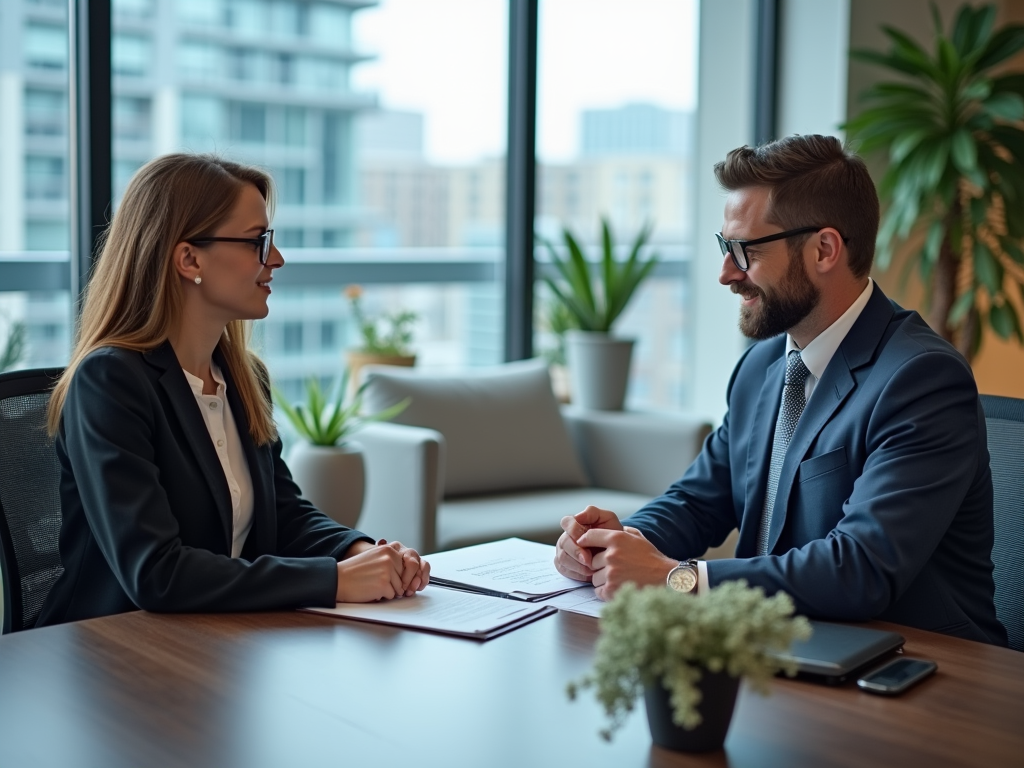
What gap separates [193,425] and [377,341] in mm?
2335

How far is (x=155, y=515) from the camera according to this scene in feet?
5.38

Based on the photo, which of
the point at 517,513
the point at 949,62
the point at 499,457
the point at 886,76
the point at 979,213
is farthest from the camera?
the point at 886,76

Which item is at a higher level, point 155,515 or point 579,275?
point 579,275

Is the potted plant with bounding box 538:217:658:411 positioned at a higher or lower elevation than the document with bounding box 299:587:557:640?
higher

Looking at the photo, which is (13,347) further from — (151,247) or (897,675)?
(897,675)

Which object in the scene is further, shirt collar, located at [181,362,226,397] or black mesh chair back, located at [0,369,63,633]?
shirt collar, located at [181,362,226,397]

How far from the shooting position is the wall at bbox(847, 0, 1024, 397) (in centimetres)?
499

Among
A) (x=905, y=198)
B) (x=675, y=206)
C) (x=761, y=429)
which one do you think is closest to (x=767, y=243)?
(x=761, y=429)

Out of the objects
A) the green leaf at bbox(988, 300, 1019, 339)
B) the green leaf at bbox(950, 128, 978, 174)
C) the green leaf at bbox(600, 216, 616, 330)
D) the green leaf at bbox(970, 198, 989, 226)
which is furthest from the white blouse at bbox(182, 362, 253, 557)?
the green leaf at bbox(988, 300, 1019, 339)

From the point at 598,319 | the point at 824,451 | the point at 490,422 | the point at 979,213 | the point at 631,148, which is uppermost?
the point at 631,148

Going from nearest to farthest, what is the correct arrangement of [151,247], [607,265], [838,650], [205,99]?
[838,650] → [151,247] → [205,99] → [607,265]

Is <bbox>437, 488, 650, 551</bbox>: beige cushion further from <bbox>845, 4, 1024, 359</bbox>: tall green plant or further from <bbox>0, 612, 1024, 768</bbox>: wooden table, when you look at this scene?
<bbox>0, 612, 1024, 768</bbox>: wooden table

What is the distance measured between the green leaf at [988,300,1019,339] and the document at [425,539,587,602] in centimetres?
337

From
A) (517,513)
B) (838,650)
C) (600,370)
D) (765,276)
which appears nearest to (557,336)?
(600,370)
